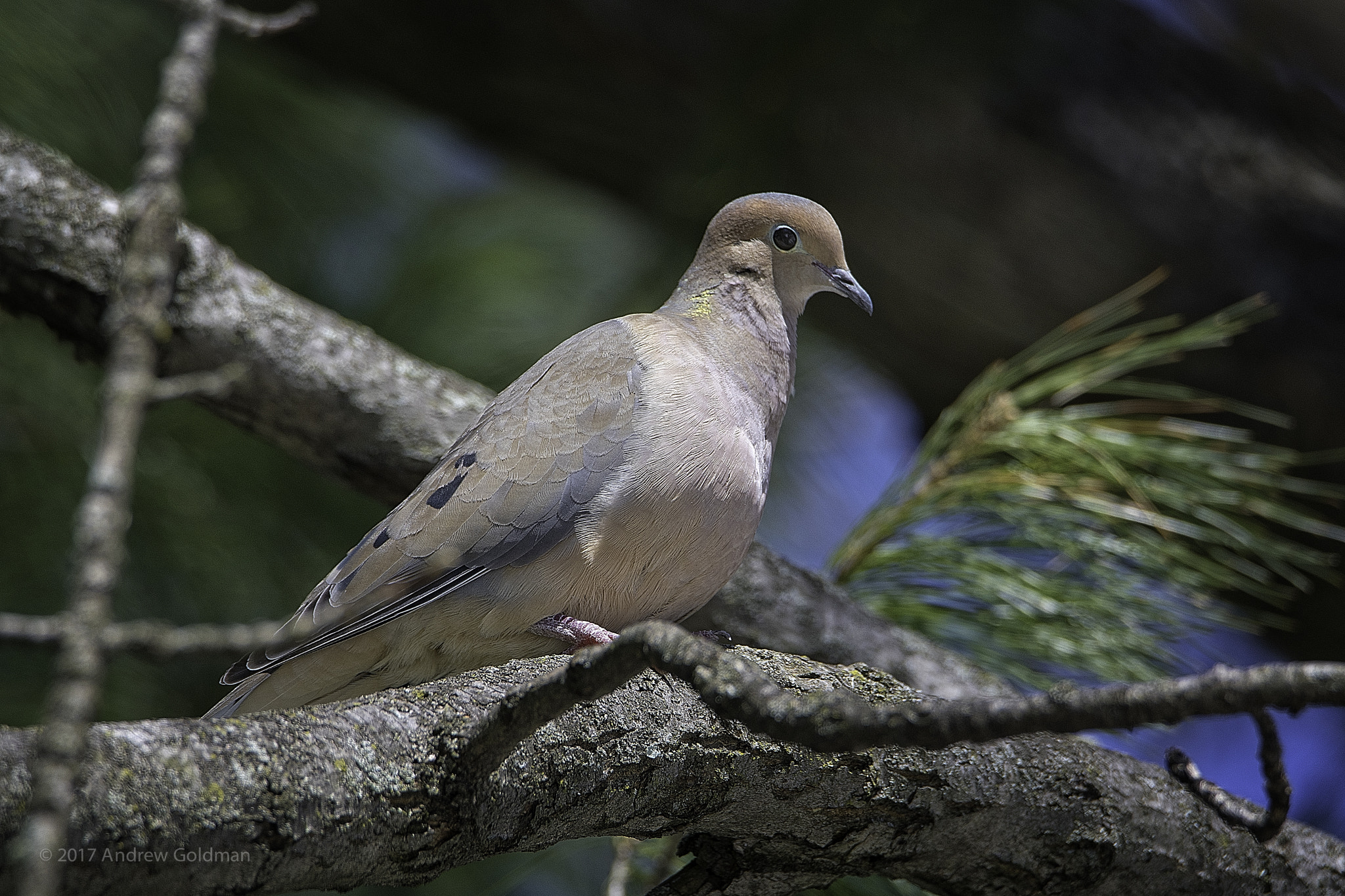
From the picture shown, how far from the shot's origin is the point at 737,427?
1.77m

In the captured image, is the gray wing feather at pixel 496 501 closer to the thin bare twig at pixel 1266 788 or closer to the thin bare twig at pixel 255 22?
the thin bare twig at pixel 255 22

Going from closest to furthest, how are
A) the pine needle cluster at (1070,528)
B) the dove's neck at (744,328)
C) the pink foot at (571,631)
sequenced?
1. the pink foot at (571,631)
2. the dove's neck at (744,328)
3. the pine needle cluster at (1070,528)

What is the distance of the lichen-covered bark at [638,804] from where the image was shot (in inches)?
41.0

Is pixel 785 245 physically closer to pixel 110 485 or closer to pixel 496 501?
pixel 496 501

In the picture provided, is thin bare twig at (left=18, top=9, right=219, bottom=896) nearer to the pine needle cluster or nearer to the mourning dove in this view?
the mourning dove

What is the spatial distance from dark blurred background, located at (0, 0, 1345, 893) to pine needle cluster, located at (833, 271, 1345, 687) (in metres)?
0.39

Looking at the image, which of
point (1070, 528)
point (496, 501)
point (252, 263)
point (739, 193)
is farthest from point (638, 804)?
point (252, 263)

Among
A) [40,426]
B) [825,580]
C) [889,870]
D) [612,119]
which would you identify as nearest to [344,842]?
[889,870]

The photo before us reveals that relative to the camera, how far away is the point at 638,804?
4.48ft

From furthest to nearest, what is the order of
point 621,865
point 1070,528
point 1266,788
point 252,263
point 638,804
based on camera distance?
1. point 252,263
2. point 1070,528
3. point 621,865
4. point 638,804
5. point 1266,788

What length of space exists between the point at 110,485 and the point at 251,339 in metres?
1.55

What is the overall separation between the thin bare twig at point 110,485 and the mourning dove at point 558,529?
95 cm

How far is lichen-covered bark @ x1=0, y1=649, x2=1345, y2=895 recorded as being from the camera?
1.04m

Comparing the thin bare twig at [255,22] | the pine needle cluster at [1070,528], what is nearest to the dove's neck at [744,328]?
the pine needle cluster at [1070,528]
